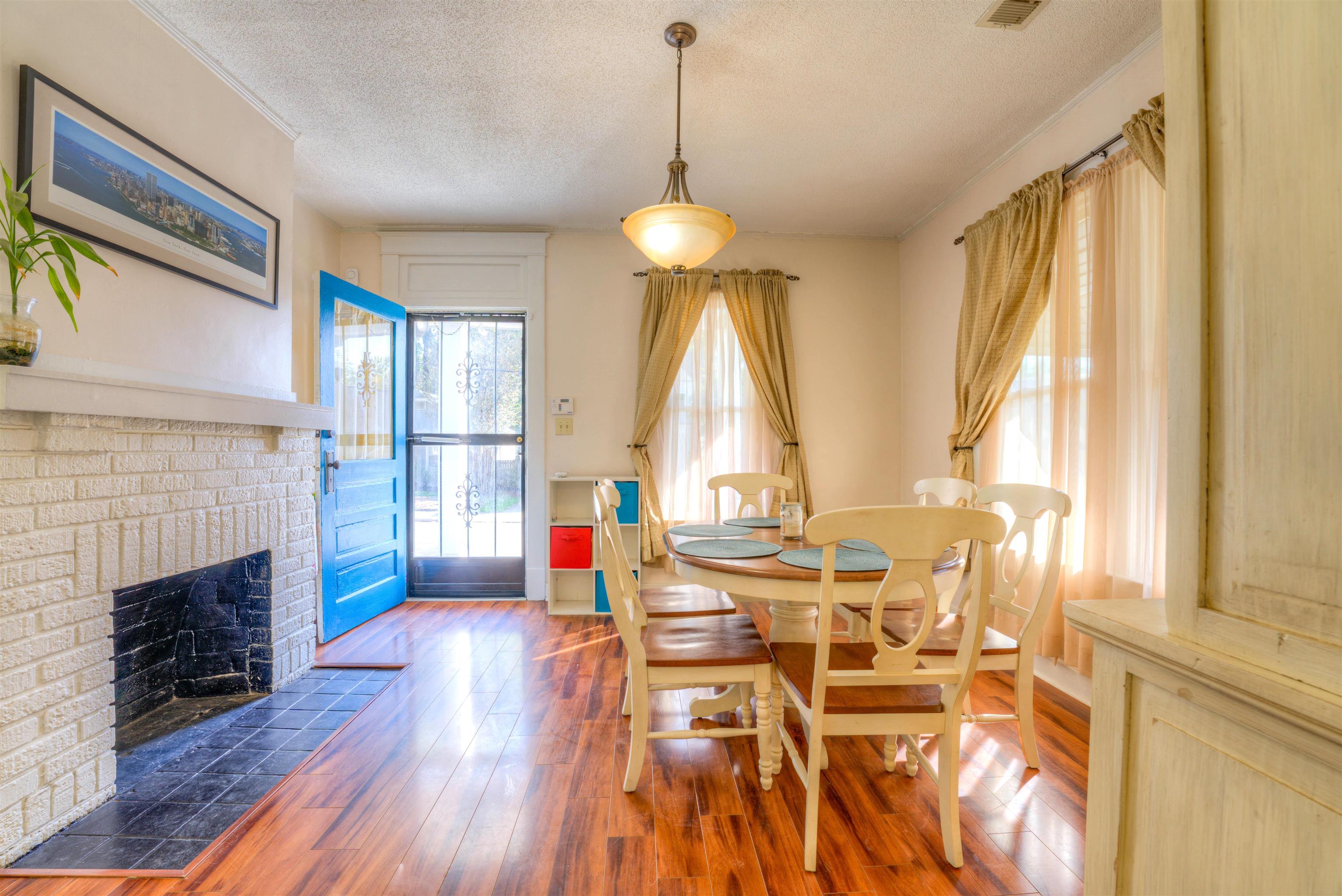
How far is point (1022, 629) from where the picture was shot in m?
2.21

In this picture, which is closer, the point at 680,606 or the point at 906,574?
the point at 906,574

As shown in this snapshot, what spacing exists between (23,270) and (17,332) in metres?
0.27

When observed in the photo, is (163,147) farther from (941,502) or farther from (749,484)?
(941,502)

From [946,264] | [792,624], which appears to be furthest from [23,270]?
[946,264]

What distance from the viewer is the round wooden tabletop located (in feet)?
5.87

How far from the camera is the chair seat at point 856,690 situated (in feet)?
5.39

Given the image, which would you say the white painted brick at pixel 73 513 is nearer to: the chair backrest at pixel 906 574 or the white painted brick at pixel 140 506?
the white painted brick at pixel 140 506

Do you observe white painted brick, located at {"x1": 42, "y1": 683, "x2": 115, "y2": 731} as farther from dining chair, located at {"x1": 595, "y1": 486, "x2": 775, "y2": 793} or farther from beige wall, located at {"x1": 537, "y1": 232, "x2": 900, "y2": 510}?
beige wall, located at {"x1": 537, "y1": 232, "x2": 900, "y2": 510}

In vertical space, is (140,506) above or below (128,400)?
below

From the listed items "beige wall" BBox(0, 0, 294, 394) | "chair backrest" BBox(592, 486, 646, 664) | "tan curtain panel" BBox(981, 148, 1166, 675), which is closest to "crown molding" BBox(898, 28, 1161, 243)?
"tan curtain panel" BBox(981, 148, 1166, 675)

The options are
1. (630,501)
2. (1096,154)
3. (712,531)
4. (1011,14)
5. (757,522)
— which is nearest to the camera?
(1011,14)

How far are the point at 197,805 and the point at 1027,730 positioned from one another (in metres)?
2.75

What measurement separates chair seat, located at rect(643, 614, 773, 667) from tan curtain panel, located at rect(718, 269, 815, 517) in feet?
6.99

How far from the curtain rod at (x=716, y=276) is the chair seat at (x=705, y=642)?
2.77 meters
